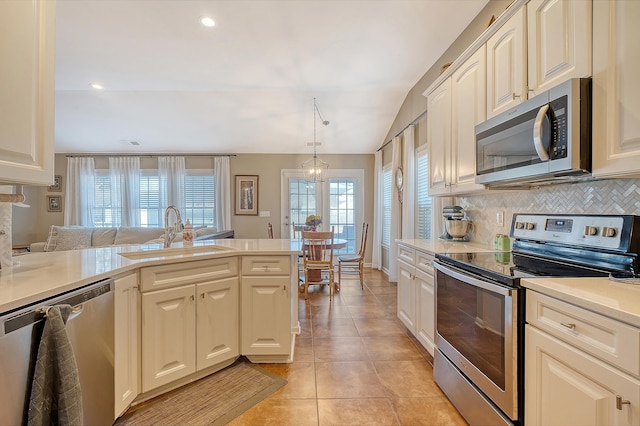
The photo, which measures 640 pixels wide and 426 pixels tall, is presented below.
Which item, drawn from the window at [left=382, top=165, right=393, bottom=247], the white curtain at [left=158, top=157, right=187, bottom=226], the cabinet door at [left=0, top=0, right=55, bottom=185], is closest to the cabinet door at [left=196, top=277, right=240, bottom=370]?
the cabinet door at [left=0, top=0, right=55, bottom=185]

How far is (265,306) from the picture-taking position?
2238mm

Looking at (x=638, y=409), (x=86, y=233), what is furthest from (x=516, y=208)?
(x=86, y=233)

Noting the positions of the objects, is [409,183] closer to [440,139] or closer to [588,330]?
[440,139]

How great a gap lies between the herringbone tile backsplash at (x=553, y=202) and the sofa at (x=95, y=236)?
3.87 m

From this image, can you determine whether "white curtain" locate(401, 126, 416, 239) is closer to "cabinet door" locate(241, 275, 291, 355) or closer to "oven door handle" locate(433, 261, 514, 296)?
"oven door handle" locate(433, 261, 514, 296)

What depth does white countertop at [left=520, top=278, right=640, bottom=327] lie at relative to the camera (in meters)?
0.86

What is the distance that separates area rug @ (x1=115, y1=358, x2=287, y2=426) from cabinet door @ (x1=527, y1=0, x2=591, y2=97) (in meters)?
2.44

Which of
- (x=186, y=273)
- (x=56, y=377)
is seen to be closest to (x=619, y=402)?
(x=56, y=377)

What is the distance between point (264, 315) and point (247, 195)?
165 inches

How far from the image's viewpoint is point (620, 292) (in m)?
1.02

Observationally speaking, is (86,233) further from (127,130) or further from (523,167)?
(523,167)

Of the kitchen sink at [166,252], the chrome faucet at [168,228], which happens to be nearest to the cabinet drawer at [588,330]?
the kitchen sink at [166,252]

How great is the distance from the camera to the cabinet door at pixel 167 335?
1.77 m

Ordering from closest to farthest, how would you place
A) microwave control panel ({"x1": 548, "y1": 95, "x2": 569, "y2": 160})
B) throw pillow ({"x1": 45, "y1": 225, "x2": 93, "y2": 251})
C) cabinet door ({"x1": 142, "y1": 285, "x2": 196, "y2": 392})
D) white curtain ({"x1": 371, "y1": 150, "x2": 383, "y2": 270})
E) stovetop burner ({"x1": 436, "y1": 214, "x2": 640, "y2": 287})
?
1. stovetop burner ({"x1": 436, "y1": 214, "x2": 640, "y2": 287})
2. microwave control panel ({"x1": 548, "y1": 95, "x2": 569, "y2": 160})
3. cabinet door ({"x1": 142, "y1": 285, "x2": 196, "y2": 392})
4. throw pillow ({"x1": 45, "y1": 225, "x2": 93, "y2": 251})
5. white curtain ({"x1": 371, "y1": 150, "x2": 383, "y2": 270})
